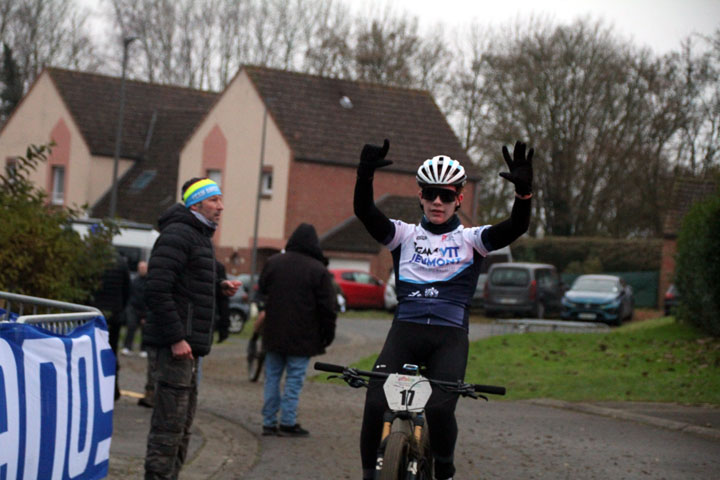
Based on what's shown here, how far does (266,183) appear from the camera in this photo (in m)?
49.2

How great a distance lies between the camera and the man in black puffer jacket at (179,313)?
24.0 feet

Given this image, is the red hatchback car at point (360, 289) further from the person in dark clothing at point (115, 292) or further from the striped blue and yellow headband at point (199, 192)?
the striped blue and yellow headband at point (199, 192)

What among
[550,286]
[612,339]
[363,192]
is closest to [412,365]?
[363,192]

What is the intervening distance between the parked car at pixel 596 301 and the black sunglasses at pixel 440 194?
3106 cm

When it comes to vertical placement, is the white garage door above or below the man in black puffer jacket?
above

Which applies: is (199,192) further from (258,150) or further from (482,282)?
(258,150)

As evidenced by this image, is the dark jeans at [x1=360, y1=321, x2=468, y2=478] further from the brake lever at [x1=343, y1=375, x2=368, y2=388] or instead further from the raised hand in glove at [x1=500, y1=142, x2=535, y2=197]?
the raised hand in glove at [x1=500, y1=142, x2=535, y2=197]

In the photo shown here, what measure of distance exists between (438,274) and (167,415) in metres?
2.24

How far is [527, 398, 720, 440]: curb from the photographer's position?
1149 cm

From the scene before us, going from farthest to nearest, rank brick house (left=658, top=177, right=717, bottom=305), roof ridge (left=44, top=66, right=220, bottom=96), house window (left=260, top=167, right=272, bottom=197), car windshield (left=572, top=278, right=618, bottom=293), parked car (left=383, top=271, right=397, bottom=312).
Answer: roof ridge (left=44, top=66, right=220, bottom=96) < house window (left=260, top=167, right=272, bottom=197) < brick house (left=658, top=177, right=717, bottom=305) < parked car (left=383, top=271, right=397, bottom=312) < car windshield (left=572, top=278, right=618, bottom=293)

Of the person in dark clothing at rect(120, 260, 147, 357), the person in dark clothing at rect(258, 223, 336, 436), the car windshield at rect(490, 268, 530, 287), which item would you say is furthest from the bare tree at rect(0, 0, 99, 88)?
the person in dark clothing at rect(258, 223, 336, 436)

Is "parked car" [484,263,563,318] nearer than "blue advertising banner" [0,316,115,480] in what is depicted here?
No

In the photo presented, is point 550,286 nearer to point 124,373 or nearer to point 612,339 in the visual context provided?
point 612,339

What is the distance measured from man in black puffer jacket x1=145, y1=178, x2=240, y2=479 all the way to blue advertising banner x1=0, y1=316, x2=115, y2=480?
34 cm
